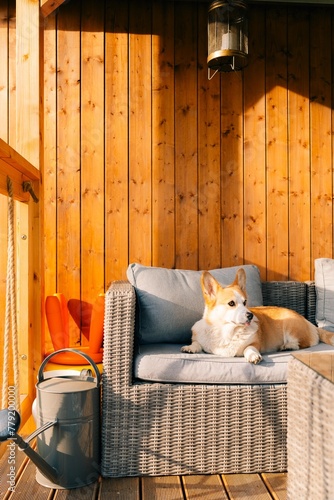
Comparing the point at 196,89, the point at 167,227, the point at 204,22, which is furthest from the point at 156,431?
the point at 204,22

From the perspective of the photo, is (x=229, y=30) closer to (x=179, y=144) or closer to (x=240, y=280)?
(x=179, y=144)

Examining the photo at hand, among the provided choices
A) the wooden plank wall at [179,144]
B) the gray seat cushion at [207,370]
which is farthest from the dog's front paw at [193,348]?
the wooden plank wall at [179,144]

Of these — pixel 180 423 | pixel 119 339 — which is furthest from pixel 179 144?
pixel 180 423

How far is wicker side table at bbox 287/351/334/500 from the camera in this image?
3.99ft

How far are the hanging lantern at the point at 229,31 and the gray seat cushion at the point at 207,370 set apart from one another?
1630mm

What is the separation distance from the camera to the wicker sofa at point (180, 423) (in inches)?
78.2

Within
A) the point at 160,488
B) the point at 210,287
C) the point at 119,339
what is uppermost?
the point at 210,287

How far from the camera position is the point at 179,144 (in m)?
3.09

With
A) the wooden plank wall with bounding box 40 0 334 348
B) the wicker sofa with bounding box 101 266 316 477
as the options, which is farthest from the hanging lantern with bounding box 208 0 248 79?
the wicker sofa with bounding box 101 266 316 477

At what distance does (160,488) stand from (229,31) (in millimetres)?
2257

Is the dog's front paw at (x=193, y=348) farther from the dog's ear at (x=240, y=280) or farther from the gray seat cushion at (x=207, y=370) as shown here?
the dog's ear at (x=240, y=280)

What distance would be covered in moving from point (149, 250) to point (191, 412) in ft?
4.14

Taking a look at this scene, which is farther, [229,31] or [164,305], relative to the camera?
[229,31]

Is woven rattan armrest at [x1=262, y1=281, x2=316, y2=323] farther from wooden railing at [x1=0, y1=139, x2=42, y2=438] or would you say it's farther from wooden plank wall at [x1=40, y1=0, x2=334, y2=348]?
wooden railing at [x1=0, y1=139, x2=42, y2=438]
